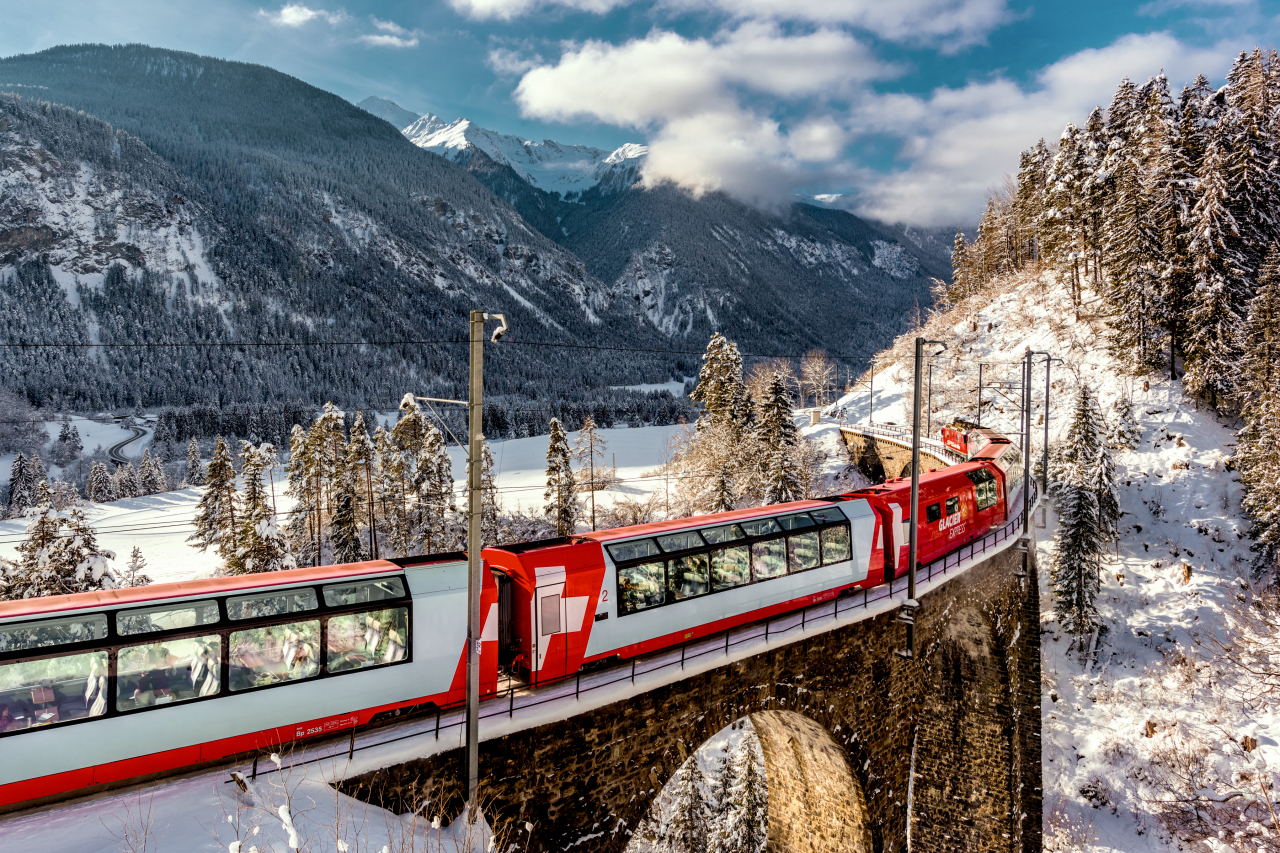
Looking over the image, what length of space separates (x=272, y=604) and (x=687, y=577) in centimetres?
789

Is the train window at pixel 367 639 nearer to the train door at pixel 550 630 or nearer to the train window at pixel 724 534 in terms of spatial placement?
the train door at pixel 550 630

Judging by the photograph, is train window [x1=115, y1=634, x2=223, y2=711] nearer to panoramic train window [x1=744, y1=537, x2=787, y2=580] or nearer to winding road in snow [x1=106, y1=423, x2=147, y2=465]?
panoramic train window [x1=744, y1=537, x2=787, y2=580]

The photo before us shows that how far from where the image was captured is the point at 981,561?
2044 centimetres

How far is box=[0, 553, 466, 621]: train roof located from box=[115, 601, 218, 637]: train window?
161 millimetres

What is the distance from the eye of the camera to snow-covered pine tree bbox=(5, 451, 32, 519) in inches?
2357

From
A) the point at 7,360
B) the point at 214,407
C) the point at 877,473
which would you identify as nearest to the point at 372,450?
the point at 877,473

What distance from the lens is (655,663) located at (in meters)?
12.4

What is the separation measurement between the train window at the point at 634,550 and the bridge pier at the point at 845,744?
8.60 feet

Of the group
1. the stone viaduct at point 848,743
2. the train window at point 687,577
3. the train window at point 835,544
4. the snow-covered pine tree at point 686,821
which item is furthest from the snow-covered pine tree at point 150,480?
the train window at point 835,544

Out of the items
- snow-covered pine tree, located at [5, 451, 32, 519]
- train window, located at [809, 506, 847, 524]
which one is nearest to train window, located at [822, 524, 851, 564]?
train window, located at [809, 506, 847, 524]

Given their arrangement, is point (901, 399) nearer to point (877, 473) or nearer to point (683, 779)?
point (877, 473)

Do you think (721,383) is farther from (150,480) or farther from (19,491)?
(19,491)

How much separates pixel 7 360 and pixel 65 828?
159 metres

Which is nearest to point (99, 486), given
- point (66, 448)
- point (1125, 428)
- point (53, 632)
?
point (66, 448)
